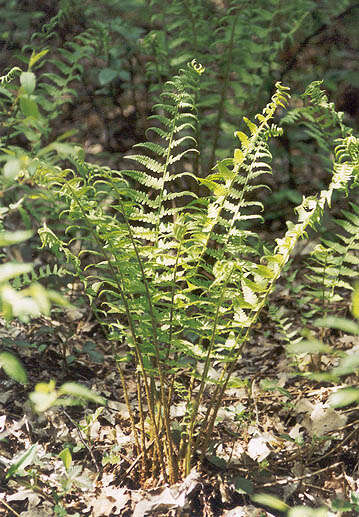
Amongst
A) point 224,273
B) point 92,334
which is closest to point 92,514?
point 224,273

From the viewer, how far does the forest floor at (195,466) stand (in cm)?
137

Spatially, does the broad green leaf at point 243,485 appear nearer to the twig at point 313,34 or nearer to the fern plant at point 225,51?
the fern plant at point 225,51

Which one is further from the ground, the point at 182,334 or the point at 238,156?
the point at 238,156

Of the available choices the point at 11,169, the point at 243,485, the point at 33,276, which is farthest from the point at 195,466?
the point at 11,169

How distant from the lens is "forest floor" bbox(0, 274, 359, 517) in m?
1.37

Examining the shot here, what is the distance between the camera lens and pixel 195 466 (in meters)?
1.45

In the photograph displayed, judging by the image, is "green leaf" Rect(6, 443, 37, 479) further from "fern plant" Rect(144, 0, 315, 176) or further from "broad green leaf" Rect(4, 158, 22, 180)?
"fern plant" Rect(144, 0, 315, 176)

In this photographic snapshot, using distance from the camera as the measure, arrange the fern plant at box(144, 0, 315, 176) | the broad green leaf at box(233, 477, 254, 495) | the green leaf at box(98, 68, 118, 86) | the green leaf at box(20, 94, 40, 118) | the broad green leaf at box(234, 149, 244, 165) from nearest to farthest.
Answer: the green leaf at box(20, 94, 40, 118), the broad green leaf at box(234, 149, 244, 165), the broad green leaf at box(233, 477, 254, 495), the fern plant at box(144, 0, 315, 176), the green leaf at box(98, 68, 118, 86)

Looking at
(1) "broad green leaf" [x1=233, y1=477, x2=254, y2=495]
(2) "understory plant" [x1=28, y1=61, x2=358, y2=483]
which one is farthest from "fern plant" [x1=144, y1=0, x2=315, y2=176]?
(1) "broad green leaf" [x1=233, y1=477, x2=254, y2=495]

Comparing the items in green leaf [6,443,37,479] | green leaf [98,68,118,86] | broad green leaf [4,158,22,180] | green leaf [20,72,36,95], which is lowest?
green leaf [6,443,37,479]

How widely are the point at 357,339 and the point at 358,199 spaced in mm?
1015

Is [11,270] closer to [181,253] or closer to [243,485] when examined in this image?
[181,253]

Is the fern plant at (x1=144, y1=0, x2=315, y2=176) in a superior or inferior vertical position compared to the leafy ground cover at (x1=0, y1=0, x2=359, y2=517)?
superior

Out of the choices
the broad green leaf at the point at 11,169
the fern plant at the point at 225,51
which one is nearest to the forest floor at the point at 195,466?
the broad green leaf at the point at 11,169
